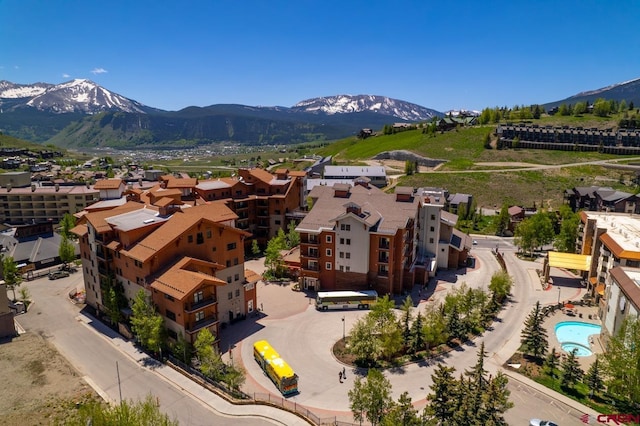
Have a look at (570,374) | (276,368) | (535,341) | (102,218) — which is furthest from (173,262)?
(570,374)

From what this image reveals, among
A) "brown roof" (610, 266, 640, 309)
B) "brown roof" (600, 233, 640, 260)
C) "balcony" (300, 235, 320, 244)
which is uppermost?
"brown roof" (600, 233, 640, 260)

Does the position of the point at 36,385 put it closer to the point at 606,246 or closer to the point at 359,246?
the point at 359,246

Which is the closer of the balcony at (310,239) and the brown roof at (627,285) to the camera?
the brown roof at (627,285)

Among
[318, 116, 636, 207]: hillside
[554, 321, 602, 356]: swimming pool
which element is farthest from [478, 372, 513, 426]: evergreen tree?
[318, 116, 636, 207]: hillside

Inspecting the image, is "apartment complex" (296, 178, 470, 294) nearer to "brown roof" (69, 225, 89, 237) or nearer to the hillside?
"brown roof" (69, 225, 89, 237)

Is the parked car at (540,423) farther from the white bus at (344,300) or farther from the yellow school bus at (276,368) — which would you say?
the white bus at (344,300)

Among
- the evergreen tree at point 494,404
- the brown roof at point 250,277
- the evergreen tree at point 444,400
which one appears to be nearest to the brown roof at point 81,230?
the brown roof at point 250,277
